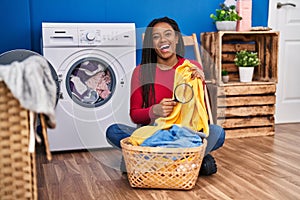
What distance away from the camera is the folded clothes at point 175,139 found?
1.91 meters

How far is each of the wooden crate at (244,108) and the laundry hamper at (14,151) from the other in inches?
75.9

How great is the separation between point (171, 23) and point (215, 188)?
0.92 meters

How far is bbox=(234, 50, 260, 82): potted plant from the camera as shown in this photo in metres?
3.11

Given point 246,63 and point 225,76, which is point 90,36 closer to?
point 225,76

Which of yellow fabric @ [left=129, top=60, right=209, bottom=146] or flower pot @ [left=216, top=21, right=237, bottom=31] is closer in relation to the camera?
yellow fabric @ [left=129, top=60, right=209, bottom=146]

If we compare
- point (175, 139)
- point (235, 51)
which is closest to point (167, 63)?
point (175, 139)

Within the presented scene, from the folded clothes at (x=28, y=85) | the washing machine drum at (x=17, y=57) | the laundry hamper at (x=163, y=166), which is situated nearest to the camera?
the folded clothes at (x=28, y=85)

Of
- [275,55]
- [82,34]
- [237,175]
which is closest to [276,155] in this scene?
[237,175]

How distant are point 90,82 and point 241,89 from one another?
1.14m

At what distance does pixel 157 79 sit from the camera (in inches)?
85.9

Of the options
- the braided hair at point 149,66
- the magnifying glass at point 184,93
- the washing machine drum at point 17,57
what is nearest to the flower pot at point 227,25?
the braided hair at point 149,66

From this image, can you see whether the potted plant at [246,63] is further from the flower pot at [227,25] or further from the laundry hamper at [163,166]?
the laundry hamper at [163,166]

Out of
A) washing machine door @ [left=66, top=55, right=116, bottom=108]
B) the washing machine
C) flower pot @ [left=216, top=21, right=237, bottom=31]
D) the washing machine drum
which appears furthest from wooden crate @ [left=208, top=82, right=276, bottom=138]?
the washing machine drum

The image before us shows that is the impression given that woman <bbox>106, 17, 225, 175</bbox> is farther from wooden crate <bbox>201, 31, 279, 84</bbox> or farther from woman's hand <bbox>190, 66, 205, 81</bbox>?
wooden crate <bbox>201, 31, 279, 84</bbox>
